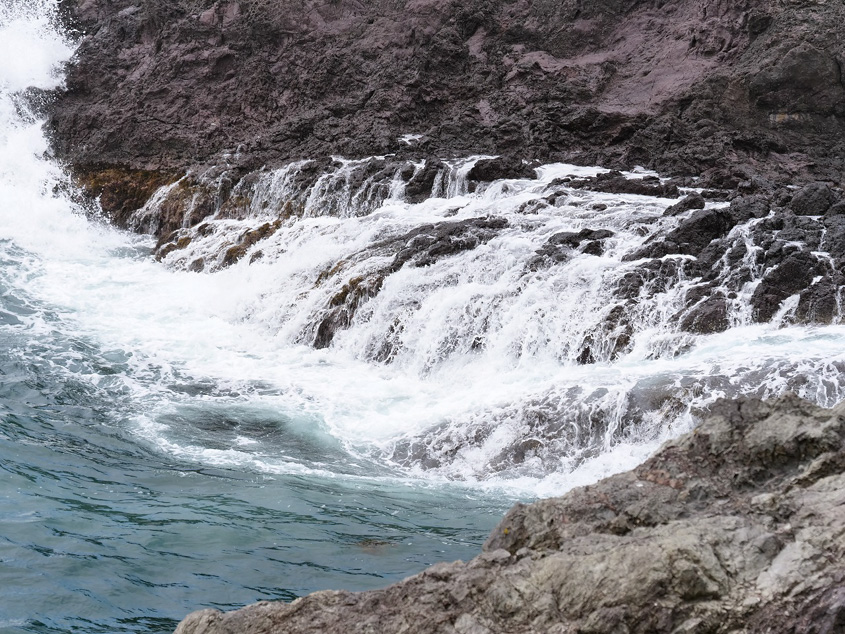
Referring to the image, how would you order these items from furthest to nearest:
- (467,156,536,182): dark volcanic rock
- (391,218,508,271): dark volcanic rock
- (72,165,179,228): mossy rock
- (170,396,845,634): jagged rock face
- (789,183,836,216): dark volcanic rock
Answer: (72,165,179,228): mossy rock < (467,156,536,182): dark volcanic rock < (391,218,508,271): dark volcanic rock < (789,183,836,216): dark volcanic rock < (170,396,845,634): jagged rock face

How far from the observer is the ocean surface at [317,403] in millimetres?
5074

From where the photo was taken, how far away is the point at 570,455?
733 cm

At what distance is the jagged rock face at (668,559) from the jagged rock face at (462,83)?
438 inches

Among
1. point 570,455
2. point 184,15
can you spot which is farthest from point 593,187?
point 184,15

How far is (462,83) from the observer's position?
739 inches

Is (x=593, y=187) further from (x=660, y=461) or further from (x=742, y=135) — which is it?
(x=660, y=461)

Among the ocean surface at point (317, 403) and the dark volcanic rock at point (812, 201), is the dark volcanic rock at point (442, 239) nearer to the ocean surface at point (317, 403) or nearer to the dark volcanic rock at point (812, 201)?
the ocean surface at point (317, 403)

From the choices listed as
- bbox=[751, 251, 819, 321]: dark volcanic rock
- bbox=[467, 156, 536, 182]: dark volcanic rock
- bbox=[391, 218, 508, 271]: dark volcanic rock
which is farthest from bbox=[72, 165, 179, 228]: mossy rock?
bbox=[751, 251, 819, 321]: dark volcanic rock

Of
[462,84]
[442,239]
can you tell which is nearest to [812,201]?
[442,239]

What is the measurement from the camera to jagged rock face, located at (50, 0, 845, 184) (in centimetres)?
1577

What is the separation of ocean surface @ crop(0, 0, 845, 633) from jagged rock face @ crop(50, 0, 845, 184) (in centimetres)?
344

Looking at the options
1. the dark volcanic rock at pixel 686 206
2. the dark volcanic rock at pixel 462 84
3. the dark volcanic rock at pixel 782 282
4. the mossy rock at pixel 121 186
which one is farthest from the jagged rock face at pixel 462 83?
the dark volcanic rock at pixel 782 282

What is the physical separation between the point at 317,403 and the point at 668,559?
20.4 feet

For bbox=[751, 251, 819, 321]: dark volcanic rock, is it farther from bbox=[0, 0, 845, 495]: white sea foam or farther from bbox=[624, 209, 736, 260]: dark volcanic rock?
bbox=[624, 209, 736, 260]: dark volcanic rock
